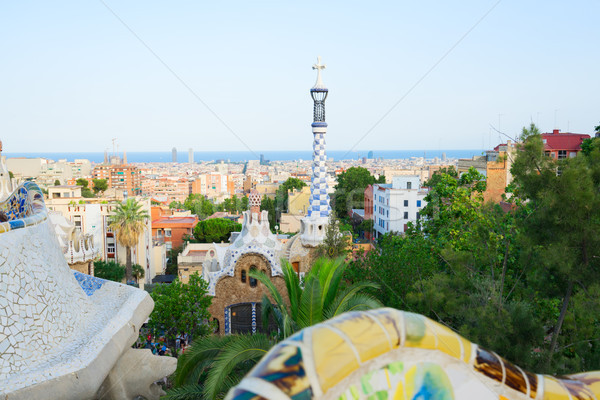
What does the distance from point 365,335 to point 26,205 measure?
19.1 ft

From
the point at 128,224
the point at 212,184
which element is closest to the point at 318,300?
the point at 128,224

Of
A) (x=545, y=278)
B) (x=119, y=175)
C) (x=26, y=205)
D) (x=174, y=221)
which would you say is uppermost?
(x=26, y=205)

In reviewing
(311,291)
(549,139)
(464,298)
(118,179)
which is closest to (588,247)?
(464,298)

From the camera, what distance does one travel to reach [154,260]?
119ft

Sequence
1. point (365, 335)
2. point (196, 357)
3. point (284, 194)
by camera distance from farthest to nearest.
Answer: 1. point (284, 194)
2. point (196, 357)
3. point (365, 335)

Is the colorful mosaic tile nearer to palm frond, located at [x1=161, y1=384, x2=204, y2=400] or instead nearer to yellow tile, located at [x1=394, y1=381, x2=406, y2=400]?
palm frond, located at [x1=161, y1=384, x2=204, y2=400]

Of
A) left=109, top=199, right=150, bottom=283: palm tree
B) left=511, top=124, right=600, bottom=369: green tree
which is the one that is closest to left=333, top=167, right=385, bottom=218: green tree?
left=109, top=199, right=150, bottom=283: palm tree

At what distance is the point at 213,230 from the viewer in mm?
40125

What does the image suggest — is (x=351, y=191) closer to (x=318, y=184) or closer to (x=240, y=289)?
(x=318, y=184)

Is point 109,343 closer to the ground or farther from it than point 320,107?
closer to the ground

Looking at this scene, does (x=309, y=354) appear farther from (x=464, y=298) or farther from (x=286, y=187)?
(x=286, y=187)

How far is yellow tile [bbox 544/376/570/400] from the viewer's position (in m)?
3.36

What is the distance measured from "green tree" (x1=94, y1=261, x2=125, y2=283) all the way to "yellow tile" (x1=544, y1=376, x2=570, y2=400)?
86.7ft

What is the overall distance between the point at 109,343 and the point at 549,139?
36214mm
